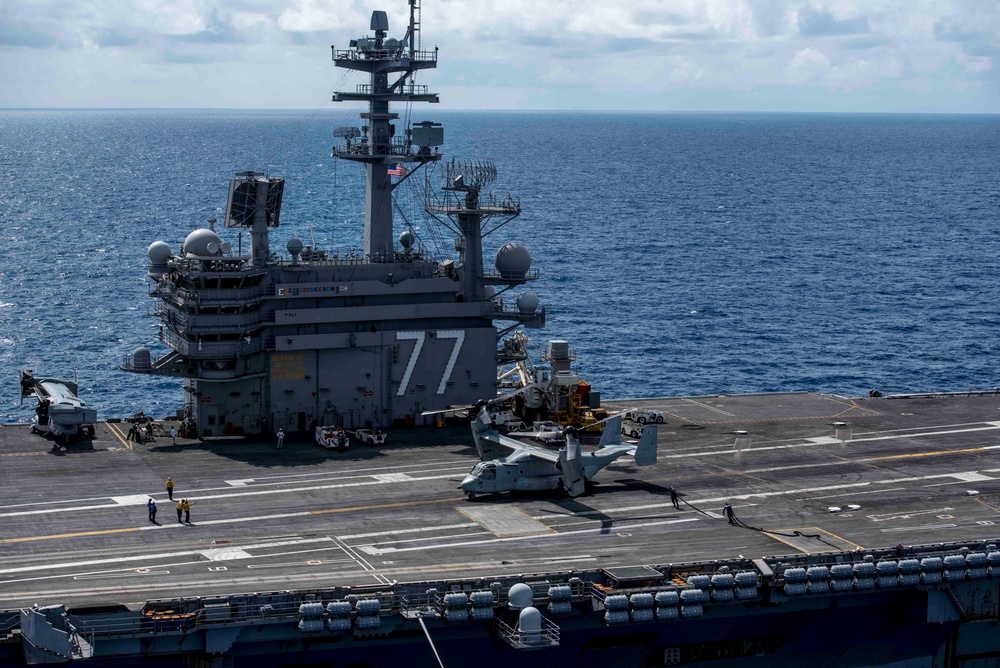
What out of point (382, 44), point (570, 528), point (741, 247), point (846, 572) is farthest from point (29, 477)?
point (741, 247)

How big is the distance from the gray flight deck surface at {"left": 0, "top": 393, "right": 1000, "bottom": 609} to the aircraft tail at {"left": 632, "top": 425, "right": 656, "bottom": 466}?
36.0 inches

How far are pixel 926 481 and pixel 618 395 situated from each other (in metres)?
28.2

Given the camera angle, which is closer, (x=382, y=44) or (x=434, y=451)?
(x=434, y=451)

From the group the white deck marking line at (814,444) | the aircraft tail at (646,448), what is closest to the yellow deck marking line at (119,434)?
the aircraft tail at (646,448)

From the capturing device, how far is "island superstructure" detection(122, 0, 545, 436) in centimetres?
4947

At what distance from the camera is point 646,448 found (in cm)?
4466

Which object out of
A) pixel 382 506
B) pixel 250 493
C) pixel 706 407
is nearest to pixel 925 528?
pixel 382 506

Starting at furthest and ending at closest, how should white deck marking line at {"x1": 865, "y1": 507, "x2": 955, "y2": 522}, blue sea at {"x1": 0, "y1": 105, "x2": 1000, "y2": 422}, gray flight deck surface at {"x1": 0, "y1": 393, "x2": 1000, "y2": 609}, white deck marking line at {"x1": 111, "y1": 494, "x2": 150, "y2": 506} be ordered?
1. blue sea at {"x1": 0, "y1": 105, "x2": 1000, "y2": 422}
2. white deck marking line at {"x1": 865, "y1": 507, "x2": 955, "y2": 522}
3. white deck marking line at {"x1": 111, "y1": 494, "x2": 150, "y2": 506}
4. gray flight deck surface at {"x1": 0, "y1": 393, "x2": 1000, "y2": 609}

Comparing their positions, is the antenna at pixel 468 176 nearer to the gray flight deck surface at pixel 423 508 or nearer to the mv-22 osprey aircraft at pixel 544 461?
the gray flight deck surface at pixel 423 508

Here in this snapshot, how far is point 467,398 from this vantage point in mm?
53094

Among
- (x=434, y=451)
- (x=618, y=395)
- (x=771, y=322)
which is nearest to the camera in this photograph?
(x=434, y=451)

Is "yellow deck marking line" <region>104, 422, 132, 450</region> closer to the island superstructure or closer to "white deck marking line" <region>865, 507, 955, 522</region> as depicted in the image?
the island superstructure

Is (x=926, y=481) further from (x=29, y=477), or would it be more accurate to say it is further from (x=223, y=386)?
(x=29, y=477)

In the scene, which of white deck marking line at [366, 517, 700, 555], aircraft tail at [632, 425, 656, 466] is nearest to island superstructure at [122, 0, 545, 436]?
aircraft tail at [632, 425, 656, 466]
